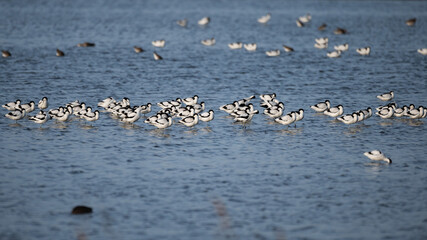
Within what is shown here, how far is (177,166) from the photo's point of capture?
21.2 meters

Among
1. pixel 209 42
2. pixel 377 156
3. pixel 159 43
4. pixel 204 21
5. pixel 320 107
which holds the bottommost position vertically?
pixel 377 156

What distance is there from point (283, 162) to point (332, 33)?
4171 cm

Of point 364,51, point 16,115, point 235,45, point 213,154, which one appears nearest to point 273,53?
point 235,45

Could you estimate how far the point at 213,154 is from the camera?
2280 cm

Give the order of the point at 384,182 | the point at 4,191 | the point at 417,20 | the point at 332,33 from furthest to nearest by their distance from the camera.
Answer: the point at 417,20, the point at 332,33, the point at 384,182, the point at 4,191

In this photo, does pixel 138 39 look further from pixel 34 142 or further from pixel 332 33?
pixel 34 142

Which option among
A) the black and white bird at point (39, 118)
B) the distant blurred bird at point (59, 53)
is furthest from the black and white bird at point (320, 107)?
the distant blurred bird at point (59, 53)

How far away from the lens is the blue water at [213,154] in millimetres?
16453

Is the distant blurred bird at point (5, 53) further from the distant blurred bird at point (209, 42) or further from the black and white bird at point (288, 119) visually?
the black and white bird at point (288, 119)

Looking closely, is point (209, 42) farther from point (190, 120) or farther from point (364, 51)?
point (190, 120)

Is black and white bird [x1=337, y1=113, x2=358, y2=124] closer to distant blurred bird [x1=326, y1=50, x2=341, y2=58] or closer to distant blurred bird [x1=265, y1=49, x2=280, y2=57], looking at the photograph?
distant blurred bird [x1=326, y1=50, x2=341, y2=58]

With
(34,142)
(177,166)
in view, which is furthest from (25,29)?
(177,166)

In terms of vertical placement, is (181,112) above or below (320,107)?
below

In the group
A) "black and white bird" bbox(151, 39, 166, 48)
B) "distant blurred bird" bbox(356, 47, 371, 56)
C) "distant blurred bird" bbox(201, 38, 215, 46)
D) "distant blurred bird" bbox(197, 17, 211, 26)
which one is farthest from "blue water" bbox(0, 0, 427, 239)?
"distant blurred bird" bbox(197, 17, 211, 26)
